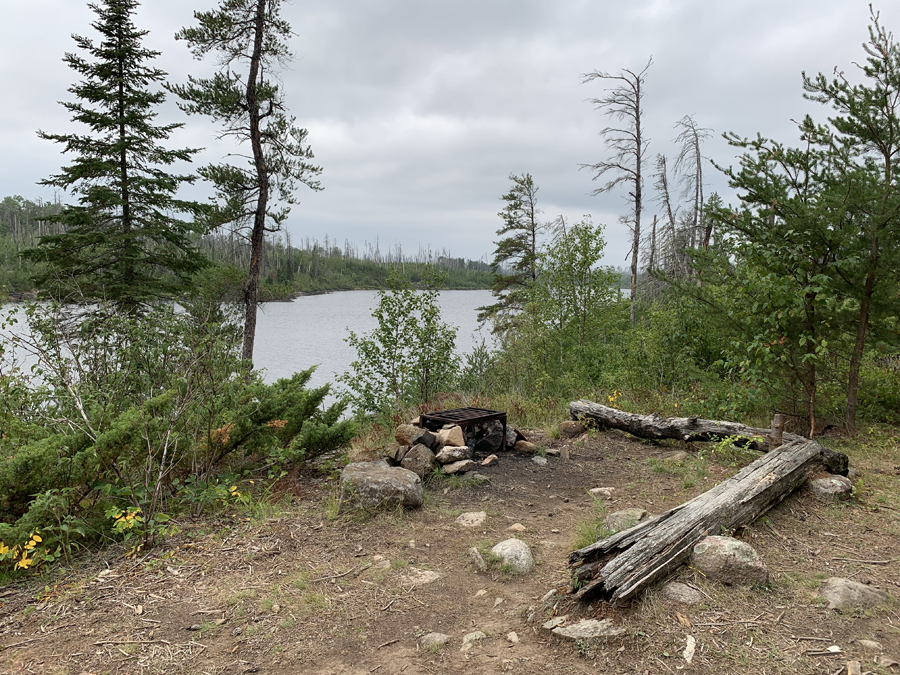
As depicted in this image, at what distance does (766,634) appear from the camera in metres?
2.45

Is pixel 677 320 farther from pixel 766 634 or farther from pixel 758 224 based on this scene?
pixel 766 634

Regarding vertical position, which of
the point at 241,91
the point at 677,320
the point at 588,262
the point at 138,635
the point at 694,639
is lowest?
the point at 138,635

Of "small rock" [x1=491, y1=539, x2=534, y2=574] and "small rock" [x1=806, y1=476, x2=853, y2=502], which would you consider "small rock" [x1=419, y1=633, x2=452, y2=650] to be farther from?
"small rock" [x1=806, y1=476, x2=853, y2=502]

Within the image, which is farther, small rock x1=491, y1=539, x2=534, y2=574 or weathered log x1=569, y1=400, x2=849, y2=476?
weathered log x1=569, y1=400, x2=849, y2=476

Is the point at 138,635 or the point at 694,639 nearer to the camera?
the point at 694,639

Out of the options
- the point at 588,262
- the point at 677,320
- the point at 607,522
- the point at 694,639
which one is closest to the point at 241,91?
the point at 588,262

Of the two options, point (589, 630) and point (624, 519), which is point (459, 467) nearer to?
point (624, 519)

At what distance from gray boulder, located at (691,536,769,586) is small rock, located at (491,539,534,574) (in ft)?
3.36

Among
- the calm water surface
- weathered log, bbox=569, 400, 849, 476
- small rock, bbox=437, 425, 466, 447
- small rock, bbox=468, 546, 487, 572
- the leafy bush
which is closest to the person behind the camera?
small rock, bbox=468, 546, 487, 572

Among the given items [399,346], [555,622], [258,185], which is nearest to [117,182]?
[258,185]

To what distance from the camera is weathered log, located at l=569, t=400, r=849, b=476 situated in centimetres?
467

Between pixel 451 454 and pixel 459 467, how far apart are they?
7.0 inches

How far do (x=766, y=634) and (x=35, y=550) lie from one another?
4.30 metres

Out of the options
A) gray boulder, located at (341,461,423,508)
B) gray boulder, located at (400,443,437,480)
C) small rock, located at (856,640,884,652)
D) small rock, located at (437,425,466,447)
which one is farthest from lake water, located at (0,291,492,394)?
small rock, located at (856,640,884,652)
